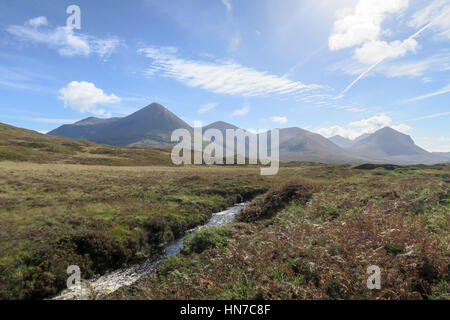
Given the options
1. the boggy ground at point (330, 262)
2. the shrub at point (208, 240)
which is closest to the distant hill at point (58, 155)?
the shrub at point (208, 240)

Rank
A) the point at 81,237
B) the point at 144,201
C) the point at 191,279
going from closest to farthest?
the point at 191,279
the point at 81,237
the point at 144,201

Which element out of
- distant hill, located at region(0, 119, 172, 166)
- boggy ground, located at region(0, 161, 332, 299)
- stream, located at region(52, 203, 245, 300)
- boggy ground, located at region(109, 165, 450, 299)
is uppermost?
distant hill, located at region(0, 119, 172, 166)

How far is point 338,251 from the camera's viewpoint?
8.29 metres

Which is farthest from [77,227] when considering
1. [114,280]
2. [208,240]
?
[208,240]

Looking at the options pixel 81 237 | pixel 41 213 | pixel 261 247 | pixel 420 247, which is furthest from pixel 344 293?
pixel 41 213

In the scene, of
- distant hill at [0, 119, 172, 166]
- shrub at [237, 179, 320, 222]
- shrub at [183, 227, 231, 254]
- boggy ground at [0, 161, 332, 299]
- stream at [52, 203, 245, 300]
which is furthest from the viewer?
distant hill at [0, 119, 172, 166]

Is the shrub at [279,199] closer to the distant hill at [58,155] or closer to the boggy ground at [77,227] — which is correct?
the boggy ground at [77,227]

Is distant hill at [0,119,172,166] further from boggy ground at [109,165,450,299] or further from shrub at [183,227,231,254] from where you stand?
boggy ground at [109,165,450,299]

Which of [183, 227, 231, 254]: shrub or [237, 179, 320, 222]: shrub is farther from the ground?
[237, 179, 320, 222]: shrub

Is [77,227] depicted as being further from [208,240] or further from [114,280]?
[208,240]

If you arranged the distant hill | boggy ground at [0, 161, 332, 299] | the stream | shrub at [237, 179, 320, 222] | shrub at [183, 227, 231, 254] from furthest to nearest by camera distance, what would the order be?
the distant hill → shrub at [237, 179, 320, 222] → shrub at [183, 227, 231, 254] → boggy ground at [0, 161, 332, 299] → the stream

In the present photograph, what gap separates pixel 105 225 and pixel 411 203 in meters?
20.7

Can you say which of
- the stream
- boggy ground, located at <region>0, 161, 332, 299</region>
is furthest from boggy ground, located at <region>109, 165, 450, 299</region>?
boggy ground, located at <region>0, 161, 332, 299</region>
